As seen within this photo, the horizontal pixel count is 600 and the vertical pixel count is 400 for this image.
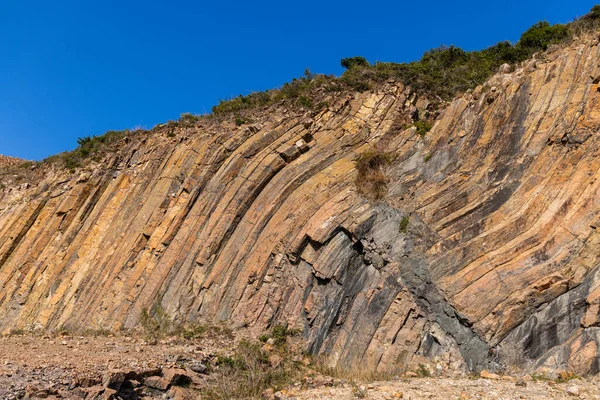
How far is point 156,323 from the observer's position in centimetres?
1407

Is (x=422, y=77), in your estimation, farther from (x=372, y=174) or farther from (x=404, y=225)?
(x=404, y=225)

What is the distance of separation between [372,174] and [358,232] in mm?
2314

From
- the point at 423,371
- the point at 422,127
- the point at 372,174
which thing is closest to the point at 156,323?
the point at 423,371

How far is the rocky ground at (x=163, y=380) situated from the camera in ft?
28.9

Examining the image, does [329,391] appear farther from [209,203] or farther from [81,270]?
[81,270]

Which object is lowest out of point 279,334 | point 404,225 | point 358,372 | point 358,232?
point 358,372

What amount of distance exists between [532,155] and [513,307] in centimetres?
433

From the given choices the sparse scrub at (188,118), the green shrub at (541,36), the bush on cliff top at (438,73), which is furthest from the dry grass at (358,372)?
the green shrub at (541,36)

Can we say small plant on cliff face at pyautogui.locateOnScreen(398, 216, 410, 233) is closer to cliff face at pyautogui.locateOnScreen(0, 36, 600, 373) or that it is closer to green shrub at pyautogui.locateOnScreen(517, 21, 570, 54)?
cliff face at pyautogui.locateOnScreen(0, 36, 600, 373)

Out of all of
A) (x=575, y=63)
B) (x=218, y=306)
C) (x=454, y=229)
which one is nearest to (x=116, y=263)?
(x=218, y=306)

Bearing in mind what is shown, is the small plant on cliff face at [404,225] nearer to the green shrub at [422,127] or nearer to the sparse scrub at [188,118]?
the green shrub at [422,127]

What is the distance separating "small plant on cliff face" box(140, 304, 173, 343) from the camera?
13.6 meters

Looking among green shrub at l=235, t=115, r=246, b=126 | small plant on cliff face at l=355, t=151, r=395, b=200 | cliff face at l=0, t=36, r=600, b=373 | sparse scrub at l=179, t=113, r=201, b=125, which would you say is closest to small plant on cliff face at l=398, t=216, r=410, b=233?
cliff face at l=0, t=36, r=600, b=373

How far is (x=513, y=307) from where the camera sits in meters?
10.3
